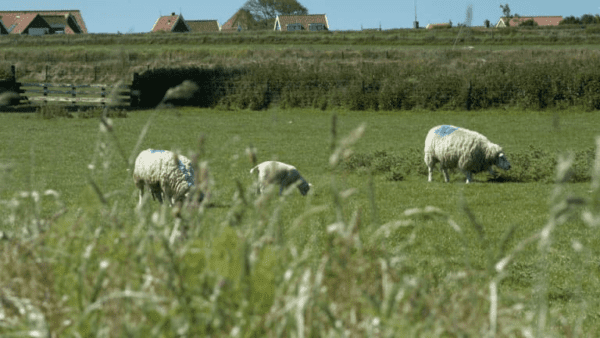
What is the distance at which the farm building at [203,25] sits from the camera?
98.7m

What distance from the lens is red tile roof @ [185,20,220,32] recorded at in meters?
Answer: 98.7

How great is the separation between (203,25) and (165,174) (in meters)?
93.0

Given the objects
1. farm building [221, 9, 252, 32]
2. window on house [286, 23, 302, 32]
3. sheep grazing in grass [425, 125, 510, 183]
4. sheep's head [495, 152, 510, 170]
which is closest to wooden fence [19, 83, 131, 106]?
sheep grazing in grass [425, 125, 510, 183]

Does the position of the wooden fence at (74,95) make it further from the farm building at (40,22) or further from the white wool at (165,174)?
the farm building at (40,22)

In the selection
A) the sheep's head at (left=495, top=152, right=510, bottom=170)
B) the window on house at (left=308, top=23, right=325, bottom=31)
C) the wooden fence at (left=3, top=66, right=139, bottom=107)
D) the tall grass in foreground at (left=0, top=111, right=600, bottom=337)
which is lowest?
the sheep's head at (left=495, top=152, right=510, bottom=170)

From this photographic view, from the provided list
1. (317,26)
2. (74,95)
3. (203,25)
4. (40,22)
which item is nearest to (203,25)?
(203,25)

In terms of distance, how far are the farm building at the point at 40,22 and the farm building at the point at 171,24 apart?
34.7ft

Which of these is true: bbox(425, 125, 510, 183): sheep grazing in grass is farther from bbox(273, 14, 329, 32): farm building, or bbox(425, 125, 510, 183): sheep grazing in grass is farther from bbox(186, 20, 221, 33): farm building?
bbox(186, 20, 221, 33): farm building

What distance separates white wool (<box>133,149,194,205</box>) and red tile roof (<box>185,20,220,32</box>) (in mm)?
90004

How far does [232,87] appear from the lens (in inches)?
1288

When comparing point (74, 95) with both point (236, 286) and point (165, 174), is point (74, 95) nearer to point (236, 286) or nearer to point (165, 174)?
point (165, 174)

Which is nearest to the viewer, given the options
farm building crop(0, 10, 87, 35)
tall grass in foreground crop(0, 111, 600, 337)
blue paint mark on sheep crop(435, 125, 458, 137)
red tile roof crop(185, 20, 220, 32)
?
tall grass in foreground crop(0, 111, 600, 337)

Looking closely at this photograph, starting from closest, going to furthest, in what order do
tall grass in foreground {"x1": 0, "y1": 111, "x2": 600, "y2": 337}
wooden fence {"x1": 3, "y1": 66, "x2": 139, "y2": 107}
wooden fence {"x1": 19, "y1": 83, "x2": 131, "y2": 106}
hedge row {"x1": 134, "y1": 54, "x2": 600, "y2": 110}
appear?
tall grass in foreground {"x1": 0, "y1": 111, "x2": 600, "y2": 337} → hedge row {"x1": 134, "y1": 54, "x2": 600, "y2": 110} → wooden fence {"x1": 3, "y1": 66, "x2": 139, "y2": 107} → wooden fence {"x1": 19, "y1": 83, "x2": 131, "y2": 106}

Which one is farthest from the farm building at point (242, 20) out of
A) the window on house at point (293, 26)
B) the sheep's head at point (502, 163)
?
the sheep's head at point (502, 163)
